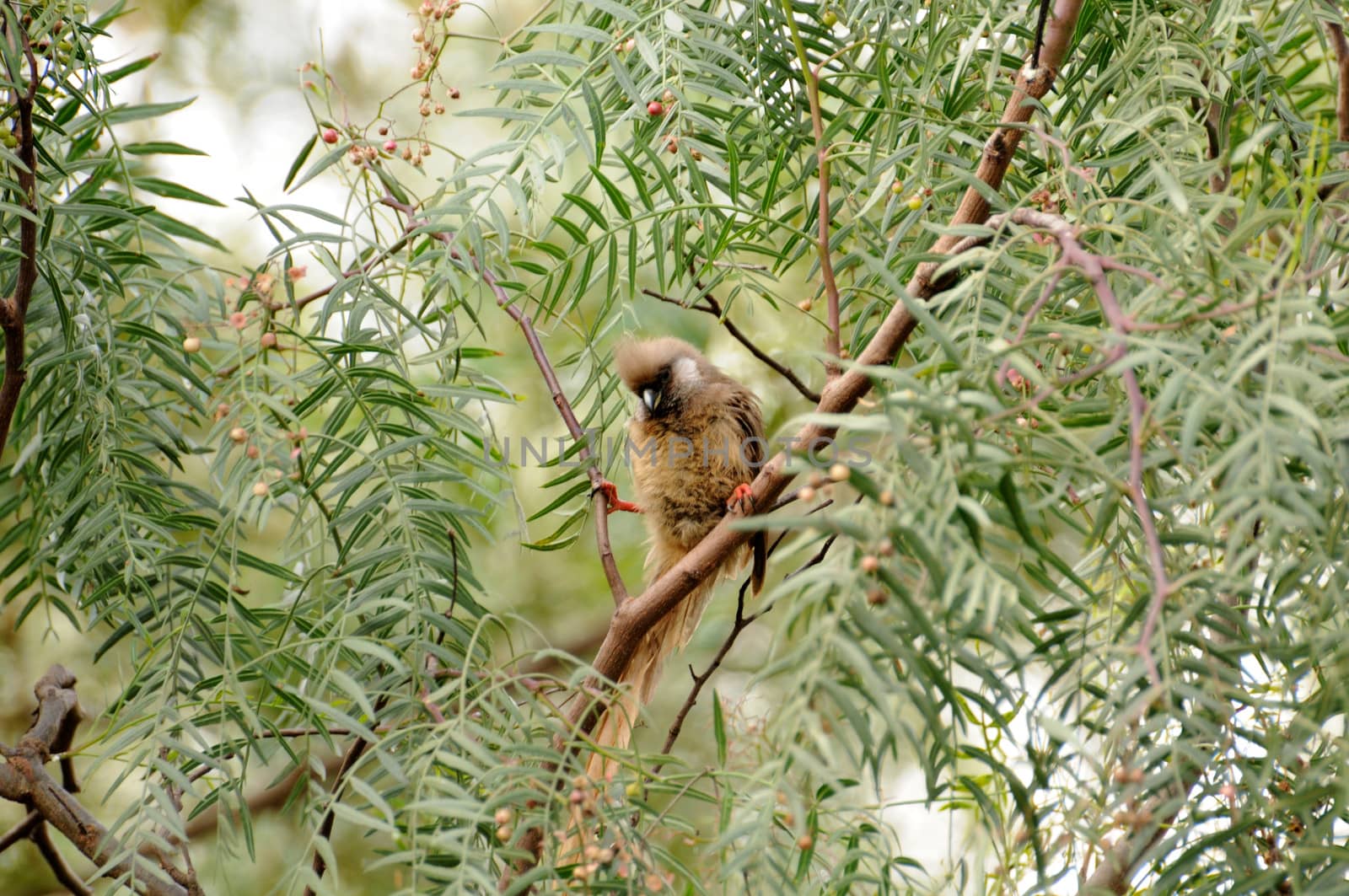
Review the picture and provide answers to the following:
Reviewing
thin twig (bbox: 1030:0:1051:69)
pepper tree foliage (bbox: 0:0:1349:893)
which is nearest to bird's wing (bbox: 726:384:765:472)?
pepper tree foliage (bbox: 0:0:1349:893)

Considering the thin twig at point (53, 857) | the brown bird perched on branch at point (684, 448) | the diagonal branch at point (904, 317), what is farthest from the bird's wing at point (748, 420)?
the thin twig at point (53, 857)

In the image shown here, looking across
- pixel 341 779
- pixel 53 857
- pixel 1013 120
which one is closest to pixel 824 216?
pixel 1013 120

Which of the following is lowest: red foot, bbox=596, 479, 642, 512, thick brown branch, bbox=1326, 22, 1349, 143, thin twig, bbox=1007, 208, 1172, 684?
thin twig, bbox=1007, 208, 1172, 684

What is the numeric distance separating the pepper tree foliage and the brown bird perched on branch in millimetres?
677

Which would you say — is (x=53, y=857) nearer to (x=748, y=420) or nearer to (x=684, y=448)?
(x=684, y=448)

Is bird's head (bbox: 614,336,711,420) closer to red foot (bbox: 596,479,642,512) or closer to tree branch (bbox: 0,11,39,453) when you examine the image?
red foot (bbox: 596,479,642,512)

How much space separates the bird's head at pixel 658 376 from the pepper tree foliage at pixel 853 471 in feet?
2.73

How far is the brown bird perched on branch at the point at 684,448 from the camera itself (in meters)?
2.47

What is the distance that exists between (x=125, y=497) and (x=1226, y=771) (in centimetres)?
130

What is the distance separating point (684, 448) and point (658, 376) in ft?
0.81

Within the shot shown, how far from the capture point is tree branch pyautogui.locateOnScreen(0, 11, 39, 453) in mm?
1378

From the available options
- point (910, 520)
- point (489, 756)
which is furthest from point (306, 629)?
point (910, 520)

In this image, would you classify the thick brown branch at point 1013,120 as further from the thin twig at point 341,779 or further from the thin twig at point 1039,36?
the thin twig at point 341,779

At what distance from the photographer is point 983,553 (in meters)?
0.81
